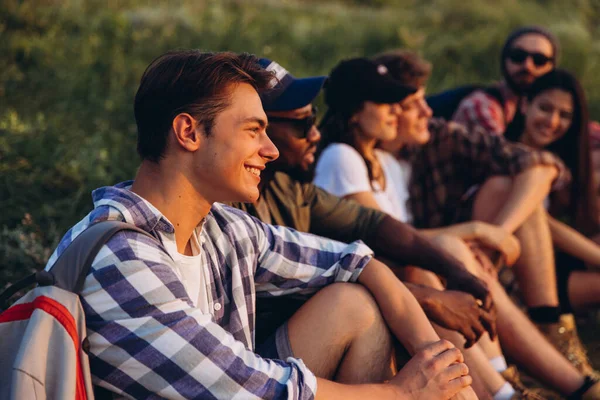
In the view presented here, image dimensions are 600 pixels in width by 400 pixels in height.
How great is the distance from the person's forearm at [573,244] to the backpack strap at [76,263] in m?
3.73

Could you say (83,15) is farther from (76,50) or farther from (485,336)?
(485,336)

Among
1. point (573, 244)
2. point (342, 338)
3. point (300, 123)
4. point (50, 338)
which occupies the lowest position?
point (573, 244)

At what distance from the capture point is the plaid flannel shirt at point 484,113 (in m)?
5.66

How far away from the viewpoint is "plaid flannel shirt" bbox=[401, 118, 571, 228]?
16.7 feet

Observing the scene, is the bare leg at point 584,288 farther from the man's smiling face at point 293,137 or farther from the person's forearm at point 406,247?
the man's smiling face at point 293,137

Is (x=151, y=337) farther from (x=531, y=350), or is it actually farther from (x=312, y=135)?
(x=531, y=350)

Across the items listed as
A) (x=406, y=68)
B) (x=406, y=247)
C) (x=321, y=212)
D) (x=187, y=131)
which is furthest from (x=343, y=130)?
(x=187, y=131)

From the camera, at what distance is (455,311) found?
3262 millimetres

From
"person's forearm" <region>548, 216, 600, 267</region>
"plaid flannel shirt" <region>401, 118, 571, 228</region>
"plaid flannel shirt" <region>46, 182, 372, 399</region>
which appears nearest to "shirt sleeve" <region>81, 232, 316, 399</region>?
"plaid flannel shirt" <region>46, 182, 372, 399</region>

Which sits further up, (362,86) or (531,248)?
(362,86)

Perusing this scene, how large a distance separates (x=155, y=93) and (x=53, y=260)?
56 centimetres

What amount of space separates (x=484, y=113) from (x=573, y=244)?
3.60 feet

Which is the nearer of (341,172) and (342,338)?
(342,338)

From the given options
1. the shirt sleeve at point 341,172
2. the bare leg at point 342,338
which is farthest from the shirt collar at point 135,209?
the shirt sleeve at point 341,172
